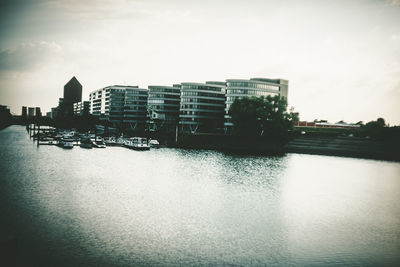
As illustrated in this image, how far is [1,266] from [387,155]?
4025 inches

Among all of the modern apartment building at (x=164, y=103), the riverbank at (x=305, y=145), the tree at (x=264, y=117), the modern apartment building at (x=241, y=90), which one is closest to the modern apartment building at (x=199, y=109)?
the modern apartment building at (x=241, y=90)

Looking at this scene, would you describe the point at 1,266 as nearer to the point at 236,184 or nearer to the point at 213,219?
the point at 213,219

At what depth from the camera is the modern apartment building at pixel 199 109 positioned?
16100 centimetres

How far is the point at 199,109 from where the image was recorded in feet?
529

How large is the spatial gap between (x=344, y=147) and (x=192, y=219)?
9035 cm

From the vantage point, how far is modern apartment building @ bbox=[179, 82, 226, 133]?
528ft

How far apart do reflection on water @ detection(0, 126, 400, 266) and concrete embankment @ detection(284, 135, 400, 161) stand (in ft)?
159

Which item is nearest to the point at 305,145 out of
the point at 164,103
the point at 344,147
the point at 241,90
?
the point at 344,147

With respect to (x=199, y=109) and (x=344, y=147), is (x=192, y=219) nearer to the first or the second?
(x=344, y=147)

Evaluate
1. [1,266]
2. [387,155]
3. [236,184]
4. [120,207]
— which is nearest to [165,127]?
[387,155]

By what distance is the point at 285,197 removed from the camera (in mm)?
39312

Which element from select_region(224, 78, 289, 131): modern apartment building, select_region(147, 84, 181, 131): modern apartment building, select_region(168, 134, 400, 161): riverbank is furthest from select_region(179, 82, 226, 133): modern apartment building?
select_region(168, 134, 400, 161): riverbank

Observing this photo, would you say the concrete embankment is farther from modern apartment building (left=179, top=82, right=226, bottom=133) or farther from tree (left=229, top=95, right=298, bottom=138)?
modern apartment building (left=179, top=82, right=226, bottom=133)

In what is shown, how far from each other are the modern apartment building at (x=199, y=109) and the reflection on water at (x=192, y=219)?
360 feet
